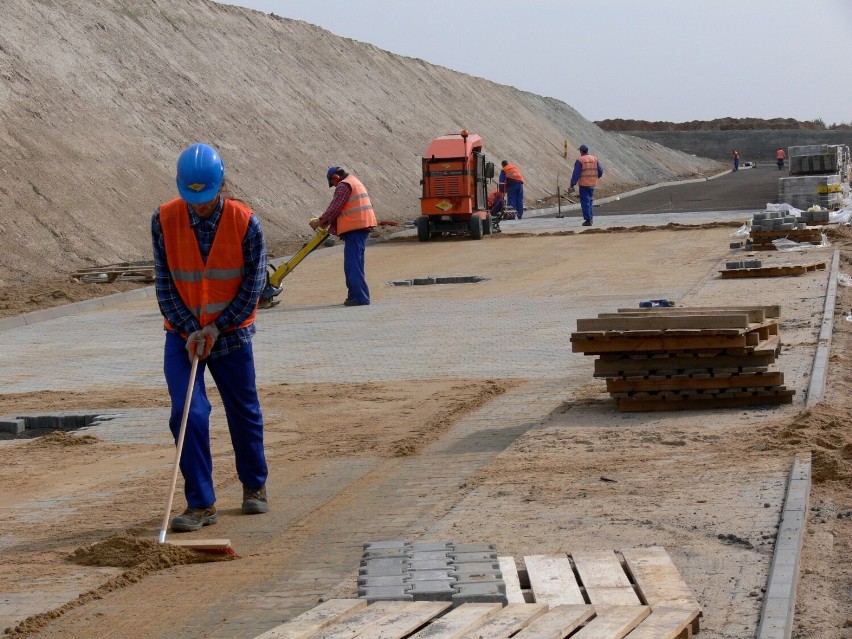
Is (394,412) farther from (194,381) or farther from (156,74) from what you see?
(156,74)

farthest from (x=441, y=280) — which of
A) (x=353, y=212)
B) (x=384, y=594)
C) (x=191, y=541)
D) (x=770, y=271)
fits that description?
(x=384, y=594)

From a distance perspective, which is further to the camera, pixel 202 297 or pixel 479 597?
pixel 202 297

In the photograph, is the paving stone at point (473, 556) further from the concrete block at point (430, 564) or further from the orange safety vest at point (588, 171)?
the orange safety vest at point (588, 171)

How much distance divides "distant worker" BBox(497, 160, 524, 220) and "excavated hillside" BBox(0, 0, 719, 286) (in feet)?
11.6

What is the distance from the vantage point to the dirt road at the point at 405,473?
19.0ft

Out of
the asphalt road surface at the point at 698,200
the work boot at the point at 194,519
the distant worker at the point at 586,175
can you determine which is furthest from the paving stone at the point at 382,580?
the asphalt road surface at the point at 698,200

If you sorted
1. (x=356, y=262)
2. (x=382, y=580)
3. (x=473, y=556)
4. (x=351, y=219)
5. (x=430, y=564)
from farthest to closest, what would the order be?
(x=356, y=262) < (x=351, y=219) < (x=473, y=556) < (x=430, y=564) < (x=382, y=580)

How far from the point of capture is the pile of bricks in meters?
5.25

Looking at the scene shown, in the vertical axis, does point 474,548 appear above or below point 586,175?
below

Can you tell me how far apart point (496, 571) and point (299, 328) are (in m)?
10.9

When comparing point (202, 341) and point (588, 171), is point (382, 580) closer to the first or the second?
point (202, 341)

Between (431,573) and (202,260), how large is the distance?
2488mm

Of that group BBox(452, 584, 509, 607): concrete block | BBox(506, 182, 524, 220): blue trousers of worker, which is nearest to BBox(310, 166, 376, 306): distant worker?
BBox(452, 584, 509, 607): concrete block

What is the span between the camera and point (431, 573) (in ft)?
18.1
